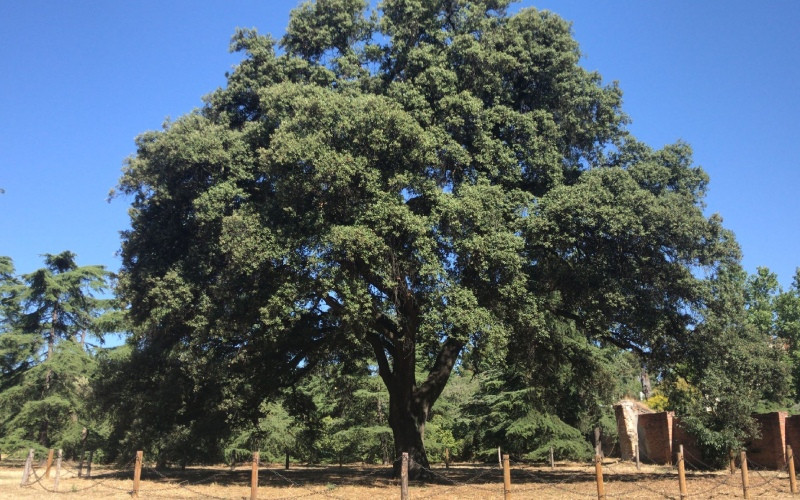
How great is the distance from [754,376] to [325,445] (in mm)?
28063

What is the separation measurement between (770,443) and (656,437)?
685 cm

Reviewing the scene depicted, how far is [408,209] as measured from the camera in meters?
15.6

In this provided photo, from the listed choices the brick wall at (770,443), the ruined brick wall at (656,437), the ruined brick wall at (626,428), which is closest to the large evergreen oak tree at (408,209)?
the brick wall at (770,443)

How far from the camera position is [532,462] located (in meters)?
33.6

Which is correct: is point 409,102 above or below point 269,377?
above

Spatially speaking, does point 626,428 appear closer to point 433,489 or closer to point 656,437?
point 656,437

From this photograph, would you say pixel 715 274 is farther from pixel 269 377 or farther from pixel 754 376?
pixel 269 377

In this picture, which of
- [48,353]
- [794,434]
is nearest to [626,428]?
[794,434]

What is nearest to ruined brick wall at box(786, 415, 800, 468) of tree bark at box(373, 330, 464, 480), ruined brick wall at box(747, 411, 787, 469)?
ruined brick wall at box(747, 411, 787, 469)

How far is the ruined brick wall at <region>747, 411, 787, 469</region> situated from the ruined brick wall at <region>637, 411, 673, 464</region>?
15.4 feet

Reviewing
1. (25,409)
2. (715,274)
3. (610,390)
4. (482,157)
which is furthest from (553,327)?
(25,409)

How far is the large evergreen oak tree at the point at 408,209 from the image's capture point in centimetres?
1568

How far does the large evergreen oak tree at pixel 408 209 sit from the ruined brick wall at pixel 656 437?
40.4ft

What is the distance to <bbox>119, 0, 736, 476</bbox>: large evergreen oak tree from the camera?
15680 millimetres
